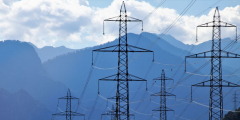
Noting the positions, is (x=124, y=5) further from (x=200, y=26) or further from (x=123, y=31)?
(x=200, y=26)

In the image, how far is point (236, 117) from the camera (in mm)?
78562

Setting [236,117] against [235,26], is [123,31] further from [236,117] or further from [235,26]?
→ [236,117]

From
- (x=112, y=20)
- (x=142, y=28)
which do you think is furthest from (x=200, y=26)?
(x=112, y=20)

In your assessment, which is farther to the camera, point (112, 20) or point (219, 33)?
point (219, 33)

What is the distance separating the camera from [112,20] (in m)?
41.3

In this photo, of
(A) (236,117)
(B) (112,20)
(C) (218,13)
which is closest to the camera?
(B) (112,20)

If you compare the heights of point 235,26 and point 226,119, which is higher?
point 235,26

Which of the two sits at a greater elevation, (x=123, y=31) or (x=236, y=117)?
(x=123, y=31)

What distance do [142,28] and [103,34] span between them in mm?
4286

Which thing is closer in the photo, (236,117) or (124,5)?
(124,5)

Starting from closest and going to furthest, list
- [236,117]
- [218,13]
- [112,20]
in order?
[112,20] → [218,13] → [236,117]

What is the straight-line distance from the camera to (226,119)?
79250 mm

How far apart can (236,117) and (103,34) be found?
43511 mm

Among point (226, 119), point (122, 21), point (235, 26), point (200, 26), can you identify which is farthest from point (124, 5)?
point (226, 119)
